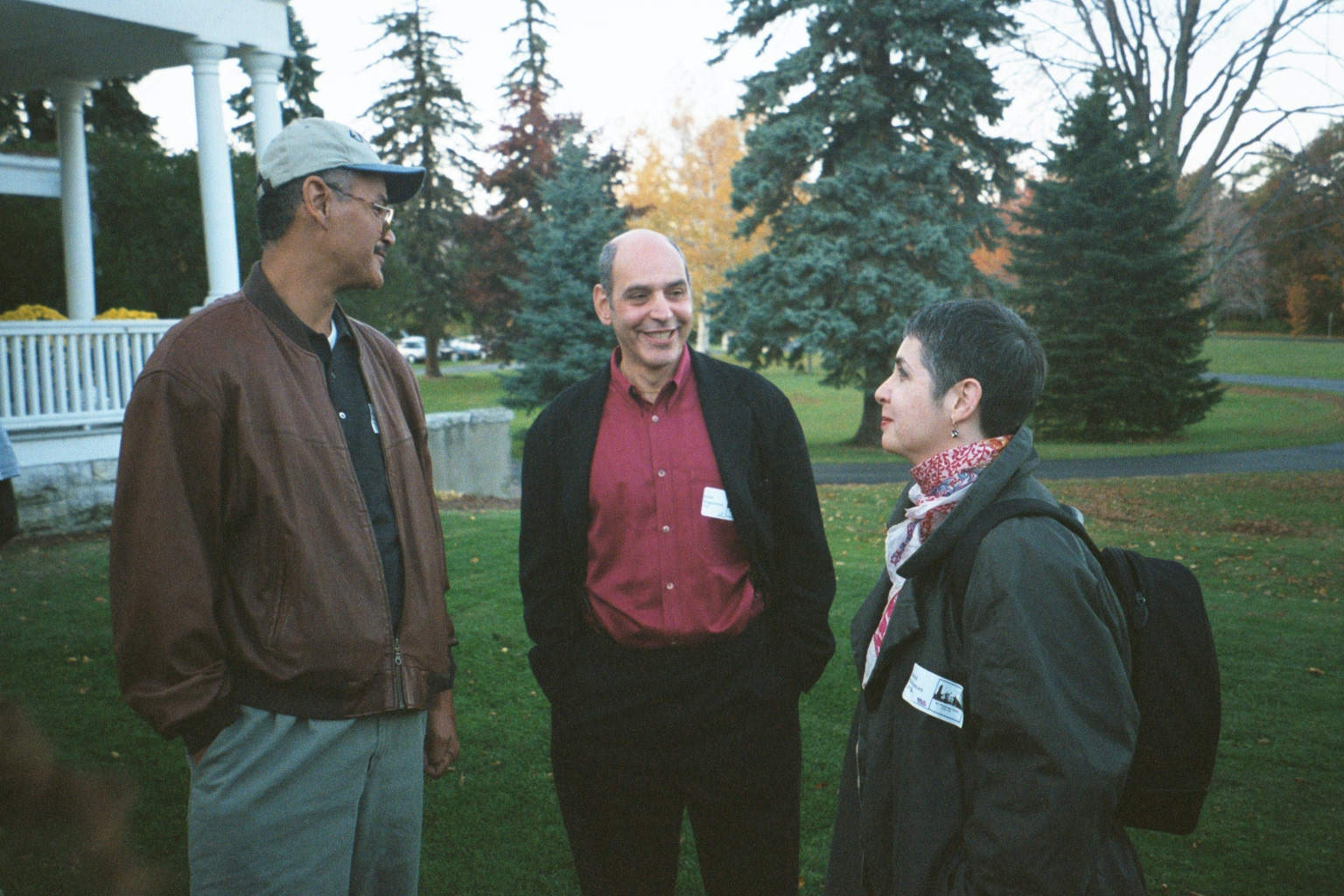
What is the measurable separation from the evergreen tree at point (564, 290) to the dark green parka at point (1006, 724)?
21713mm

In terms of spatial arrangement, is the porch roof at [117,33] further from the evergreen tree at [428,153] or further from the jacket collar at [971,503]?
the evergreen tree at [428,153]

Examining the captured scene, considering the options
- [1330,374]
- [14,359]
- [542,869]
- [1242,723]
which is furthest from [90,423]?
[1330,374]

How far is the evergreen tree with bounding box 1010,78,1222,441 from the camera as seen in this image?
24.6 m

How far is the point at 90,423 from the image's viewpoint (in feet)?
34.5

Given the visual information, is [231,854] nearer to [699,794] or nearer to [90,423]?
[699,794]

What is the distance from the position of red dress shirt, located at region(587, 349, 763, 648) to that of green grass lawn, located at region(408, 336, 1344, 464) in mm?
17356

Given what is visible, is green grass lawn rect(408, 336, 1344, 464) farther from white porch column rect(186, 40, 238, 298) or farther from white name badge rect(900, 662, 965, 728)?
white name badge rect(900, 662, 965, 728)

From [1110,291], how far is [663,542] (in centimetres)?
2461

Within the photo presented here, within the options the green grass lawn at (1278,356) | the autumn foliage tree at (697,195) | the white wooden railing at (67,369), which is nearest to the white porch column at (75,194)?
the white wooden railing at (67,369)

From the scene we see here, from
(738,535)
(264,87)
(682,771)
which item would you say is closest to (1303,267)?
(264,87)

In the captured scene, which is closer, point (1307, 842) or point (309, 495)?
point (309, 495)

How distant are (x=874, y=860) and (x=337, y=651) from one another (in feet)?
4.08

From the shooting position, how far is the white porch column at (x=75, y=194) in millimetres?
12555

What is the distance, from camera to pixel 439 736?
2.77 metres
